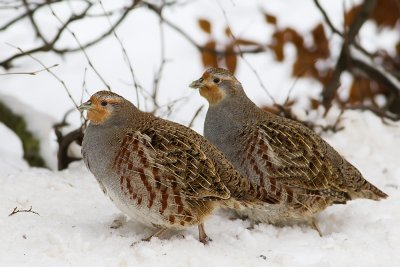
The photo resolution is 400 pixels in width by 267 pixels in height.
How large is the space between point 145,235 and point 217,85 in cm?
117

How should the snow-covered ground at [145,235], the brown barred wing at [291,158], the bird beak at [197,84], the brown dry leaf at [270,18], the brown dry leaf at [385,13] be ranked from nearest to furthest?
the snow-covered ground at [145,235] → the brown barred wing at [291,158] → the bird beak at [197,84] → the brown dry leaf at [270,18] → the brown dry leaf at [385,13]

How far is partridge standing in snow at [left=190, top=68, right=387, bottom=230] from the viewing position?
15.5ft

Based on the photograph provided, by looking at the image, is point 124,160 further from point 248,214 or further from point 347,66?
point 347,66

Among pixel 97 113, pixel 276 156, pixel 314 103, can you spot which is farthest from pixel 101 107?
pixel 314 103

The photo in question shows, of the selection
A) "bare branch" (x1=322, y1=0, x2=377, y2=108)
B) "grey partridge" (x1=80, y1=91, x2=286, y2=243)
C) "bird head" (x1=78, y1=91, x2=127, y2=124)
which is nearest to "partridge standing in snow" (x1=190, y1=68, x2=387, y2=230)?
"grey partridge" (x1=80, y1=91, x2=286, y2=243)

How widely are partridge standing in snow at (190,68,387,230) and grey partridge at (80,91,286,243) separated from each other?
0.32 m

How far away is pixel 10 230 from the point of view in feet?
13.6

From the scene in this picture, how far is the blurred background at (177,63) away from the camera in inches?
245

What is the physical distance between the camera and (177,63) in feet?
35.3

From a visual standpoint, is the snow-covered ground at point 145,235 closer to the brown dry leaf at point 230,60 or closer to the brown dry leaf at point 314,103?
the brown dry leaf at point 314,103

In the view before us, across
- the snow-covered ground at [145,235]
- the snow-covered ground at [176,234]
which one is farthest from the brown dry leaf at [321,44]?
the snow-covered ground at [145,235]

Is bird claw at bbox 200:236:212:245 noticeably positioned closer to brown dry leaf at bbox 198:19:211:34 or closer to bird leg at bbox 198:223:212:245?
bird leg at bbox 198:223:212:245

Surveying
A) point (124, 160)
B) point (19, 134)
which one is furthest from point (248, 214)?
point (19, 134)

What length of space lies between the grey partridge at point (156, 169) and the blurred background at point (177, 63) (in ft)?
1.92
